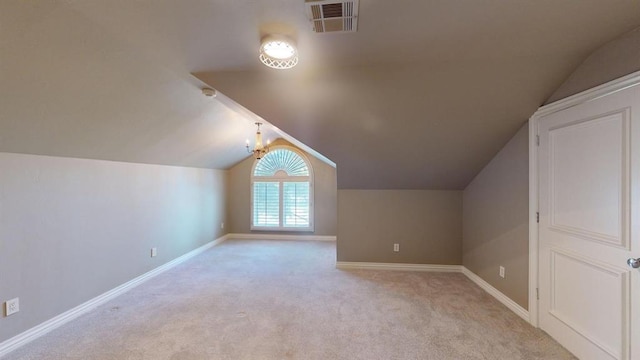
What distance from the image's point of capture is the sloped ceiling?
1512 millimetres

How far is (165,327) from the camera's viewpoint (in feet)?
8.04

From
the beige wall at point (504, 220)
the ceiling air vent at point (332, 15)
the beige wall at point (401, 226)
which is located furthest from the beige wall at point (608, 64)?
the beige wall at point (401, 226)

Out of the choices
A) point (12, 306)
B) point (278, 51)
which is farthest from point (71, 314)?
point (278, 51)

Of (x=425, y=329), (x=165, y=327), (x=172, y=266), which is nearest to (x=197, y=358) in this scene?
(x=165, y=327)

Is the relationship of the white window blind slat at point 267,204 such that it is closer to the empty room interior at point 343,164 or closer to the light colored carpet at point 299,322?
the empty room interior at point 343,164

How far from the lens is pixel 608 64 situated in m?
1.81

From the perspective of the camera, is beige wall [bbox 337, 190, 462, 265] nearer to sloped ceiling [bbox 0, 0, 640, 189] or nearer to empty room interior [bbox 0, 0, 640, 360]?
empty room interior [bbox 0, 0, 640, 360]

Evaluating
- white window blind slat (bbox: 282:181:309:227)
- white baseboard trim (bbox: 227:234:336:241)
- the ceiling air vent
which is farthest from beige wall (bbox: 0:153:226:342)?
the ceiling air vent

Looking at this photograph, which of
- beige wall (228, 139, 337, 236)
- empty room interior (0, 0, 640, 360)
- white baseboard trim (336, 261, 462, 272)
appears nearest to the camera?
empty room interior (0, 0, 640, 360)

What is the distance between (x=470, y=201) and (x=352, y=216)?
5.45 feet

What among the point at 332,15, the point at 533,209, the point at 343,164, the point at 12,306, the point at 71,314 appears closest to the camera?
the point at 332,15

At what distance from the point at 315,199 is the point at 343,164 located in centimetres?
249

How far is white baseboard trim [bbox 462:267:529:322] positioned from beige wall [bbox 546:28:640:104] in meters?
2.00

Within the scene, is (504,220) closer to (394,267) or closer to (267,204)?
(394,267)
